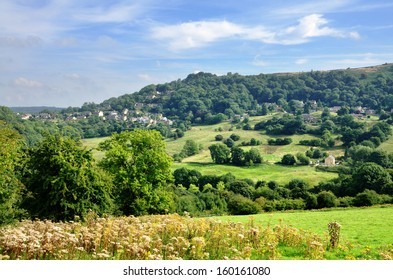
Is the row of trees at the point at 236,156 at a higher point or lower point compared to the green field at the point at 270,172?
higher

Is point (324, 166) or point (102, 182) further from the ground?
point (102, 182)

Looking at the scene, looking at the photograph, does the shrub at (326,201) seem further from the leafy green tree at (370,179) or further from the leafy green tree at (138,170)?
the leafy green tree at (138,170)

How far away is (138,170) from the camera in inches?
1249

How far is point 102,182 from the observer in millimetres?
23719

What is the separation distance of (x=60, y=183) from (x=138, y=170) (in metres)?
10.3

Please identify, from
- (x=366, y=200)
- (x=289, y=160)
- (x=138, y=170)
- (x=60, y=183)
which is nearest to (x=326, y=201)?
(x=366, y=200)

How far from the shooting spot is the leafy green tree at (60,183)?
72.1 ft

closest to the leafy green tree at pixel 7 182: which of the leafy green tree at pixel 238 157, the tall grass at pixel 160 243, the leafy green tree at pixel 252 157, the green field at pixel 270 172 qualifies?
the tall grass at pixel 160 243

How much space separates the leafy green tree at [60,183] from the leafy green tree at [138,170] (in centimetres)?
720

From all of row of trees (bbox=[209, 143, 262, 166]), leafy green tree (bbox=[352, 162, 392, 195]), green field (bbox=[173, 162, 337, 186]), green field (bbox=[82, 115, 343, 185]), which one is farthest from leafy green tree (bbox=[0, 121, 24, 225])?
row of trees (bbox=[209, 143, 262, 166])

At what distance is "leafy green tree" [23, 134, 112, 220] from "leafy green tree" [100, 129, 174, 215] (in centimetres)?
720

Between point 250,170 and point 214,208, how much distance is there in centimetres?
4217
